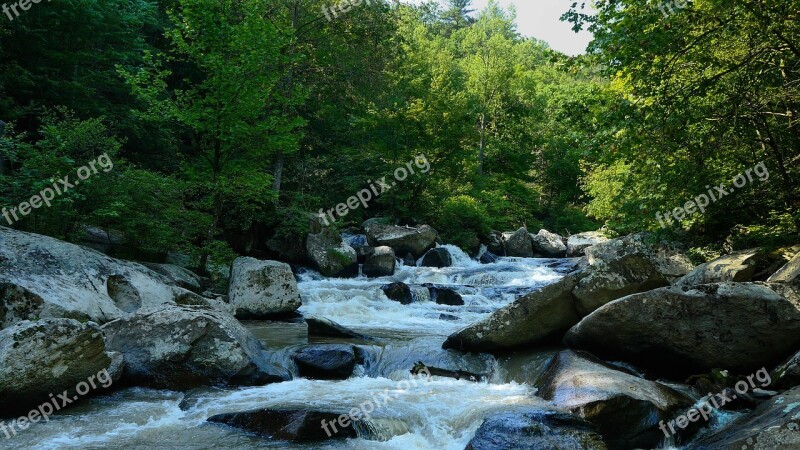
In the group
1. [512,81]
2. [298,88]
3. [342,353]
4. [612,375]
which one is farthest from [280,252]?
[512,81]

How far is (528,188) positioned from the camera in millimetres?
37219

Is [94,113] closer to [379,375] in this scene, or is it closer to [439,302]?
[439,302]

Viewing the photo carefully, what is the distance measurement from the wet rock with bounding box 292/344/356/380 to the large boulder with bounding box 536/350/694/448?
298cm

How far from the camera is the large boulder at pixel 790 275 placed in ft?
23.9

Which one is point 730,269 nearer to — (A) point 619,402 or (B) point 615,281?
(B) point 615,281

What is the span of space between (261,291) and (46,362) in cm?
611

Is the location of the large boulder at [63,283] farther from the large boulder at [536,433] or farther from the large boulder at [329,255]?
the large boulder at [329,255]

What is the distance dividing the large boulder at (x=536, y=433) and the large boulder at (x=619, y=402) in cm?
49

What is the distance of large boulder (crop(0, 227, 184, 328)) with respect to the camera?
7.21 meters

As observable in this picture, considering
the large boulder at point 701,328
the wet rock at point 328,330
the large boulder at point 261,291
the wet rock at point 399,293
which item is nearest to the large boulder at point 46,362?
the wet rock at point 328,330

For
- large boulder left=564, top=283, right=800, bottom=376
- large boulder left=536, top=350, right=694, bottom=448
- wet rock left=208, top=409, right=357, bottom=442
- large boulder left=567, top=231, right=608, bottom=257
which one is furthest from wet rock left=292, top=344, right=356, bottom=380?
large boulder left=567, top=231, right=608, bottom=257

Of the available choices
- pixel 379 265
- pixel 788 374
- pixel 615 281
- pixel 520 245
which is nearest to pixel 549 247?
pixel 520 245

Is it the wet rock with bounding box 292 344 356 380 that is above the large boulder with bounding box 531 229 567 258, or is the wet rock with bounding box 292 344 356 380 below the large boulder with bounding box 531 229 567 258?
above

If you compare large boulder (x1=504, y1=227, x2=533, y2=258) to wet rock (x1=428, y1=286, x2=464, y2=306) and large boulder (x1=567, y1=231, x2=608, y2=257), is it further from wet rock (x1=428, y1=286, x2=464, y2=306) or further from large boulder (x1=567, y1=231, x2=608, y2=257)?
wet rock (x1=428, y1=286, x2=464, y2=306)
